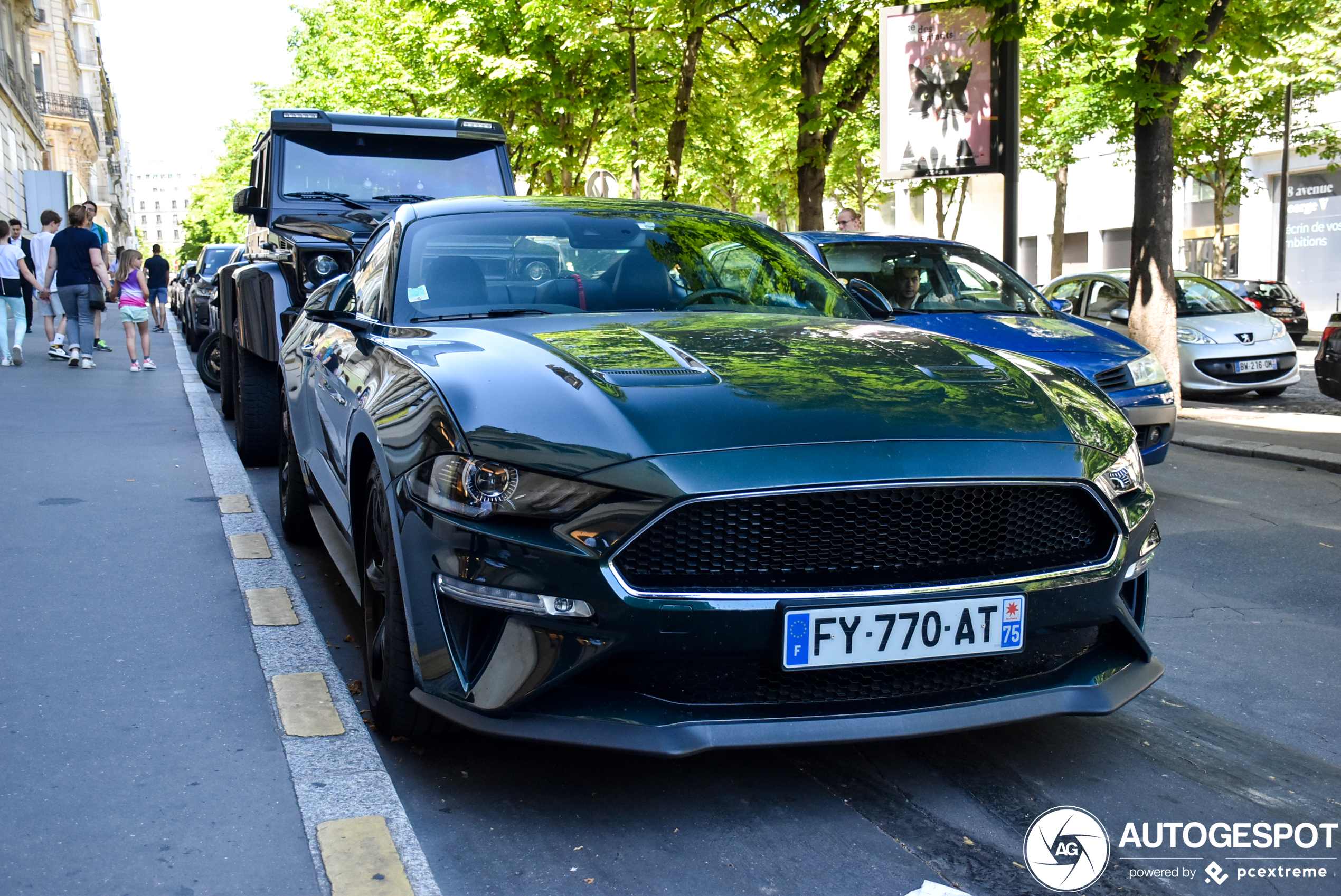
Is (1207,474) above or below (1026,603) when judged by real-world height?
below

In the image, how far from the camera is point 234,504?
23.9 feet

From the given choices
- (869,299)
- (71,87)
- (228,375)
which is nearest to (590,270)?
(869,299)

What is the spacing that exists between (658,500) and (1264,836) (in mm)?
1636

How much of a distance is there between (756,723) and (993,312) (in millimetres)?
6560

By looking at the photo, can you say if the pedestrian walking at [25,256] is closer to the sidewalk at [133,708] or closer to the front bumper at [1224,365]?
the sidewalk at [133,708]

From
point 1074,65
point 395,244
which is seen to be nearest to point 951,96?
point 395,244

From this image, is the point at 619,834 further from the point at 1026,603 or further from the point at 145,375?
the point at 145,375

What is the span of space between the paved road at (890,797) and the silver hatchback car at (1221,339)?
10.5 meters

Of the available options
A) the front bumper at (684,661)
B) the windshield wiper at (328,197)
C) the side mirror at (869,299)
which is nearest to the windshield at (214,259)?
the windshield wiper at (328,197)

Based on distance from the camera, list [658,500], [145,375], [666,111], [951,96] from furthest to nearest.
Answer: [666,111] < [145,375] < [951,96] < [658,500]

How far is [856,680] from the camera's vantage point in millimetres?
3102

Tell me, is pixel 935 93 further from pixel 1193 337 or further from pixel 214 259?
pixel 214 259

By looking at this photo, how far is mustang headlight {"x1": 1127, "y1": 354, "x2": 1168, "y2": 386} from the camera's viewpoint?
7.75m

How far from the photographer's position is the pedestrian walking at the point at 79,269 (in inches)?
612
